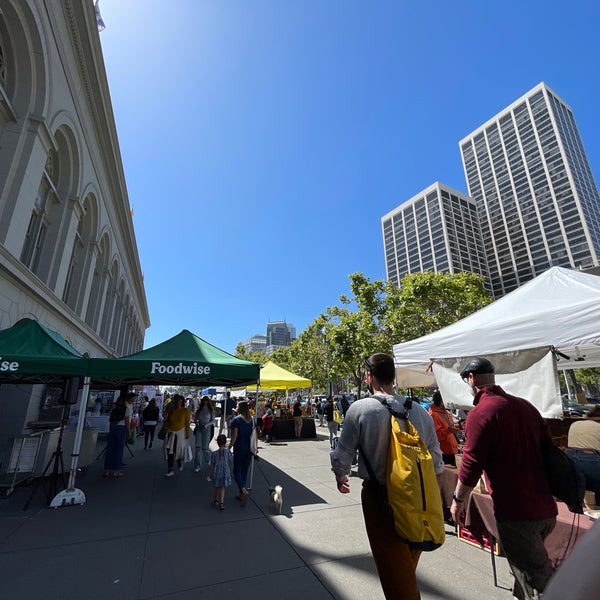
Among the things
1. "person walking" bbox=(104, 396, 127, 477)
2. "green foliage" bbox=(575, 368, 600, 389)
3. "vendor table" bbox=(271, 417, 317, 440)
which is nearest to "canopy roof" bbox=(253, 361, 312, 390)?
"vendor table" bbox=(271, 417, 317, 440)

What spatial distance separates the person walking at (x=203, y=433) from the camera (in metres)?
9.52

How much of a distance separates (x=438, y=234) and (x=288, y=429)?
120 metres

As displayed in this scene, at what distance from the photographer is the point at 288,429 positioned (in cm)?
1620

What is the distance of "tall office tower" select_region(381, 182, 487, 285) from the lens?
4668 inches

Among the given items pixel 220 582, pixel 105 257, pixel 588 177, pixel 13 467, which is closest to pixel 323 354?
pixel 105 257

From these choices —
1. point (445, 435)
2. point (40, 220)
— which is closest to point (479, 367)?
point (445, 435)

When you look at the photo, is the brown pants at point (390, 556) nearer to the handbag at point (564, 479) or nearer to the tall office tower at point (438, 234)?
the handbag at point (564, 479)

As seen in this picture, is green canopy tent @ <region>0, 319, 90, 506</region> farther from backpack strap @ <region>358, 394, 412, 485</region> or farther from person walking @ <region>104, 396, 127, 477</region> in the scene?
backpack strap @ <region>358, 394, 412, 485</region>

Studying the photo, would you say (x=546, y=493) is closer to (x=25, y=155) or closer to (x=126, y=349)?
(x=25, y=155)

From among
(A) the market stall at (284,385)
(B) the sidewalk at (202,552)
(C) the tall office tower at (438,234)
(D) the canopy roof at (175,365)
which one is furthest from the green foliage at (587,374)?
(C) the tall office tower at (438,234)

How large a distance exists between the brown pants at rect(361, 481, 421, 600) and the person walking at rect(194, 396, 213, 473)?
26.2 feet

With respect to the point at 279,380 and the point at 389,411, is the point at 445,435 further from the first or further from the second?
the point at 279,380

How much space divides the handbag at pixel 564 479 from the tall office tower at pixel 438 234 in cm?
12025

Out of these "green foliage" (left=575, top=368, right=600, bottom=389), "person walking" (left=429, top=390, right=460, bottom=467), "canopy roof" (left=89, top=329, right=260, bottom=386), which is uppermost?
"green foliage" (left=575, top=368, right=600, bottom=389)
